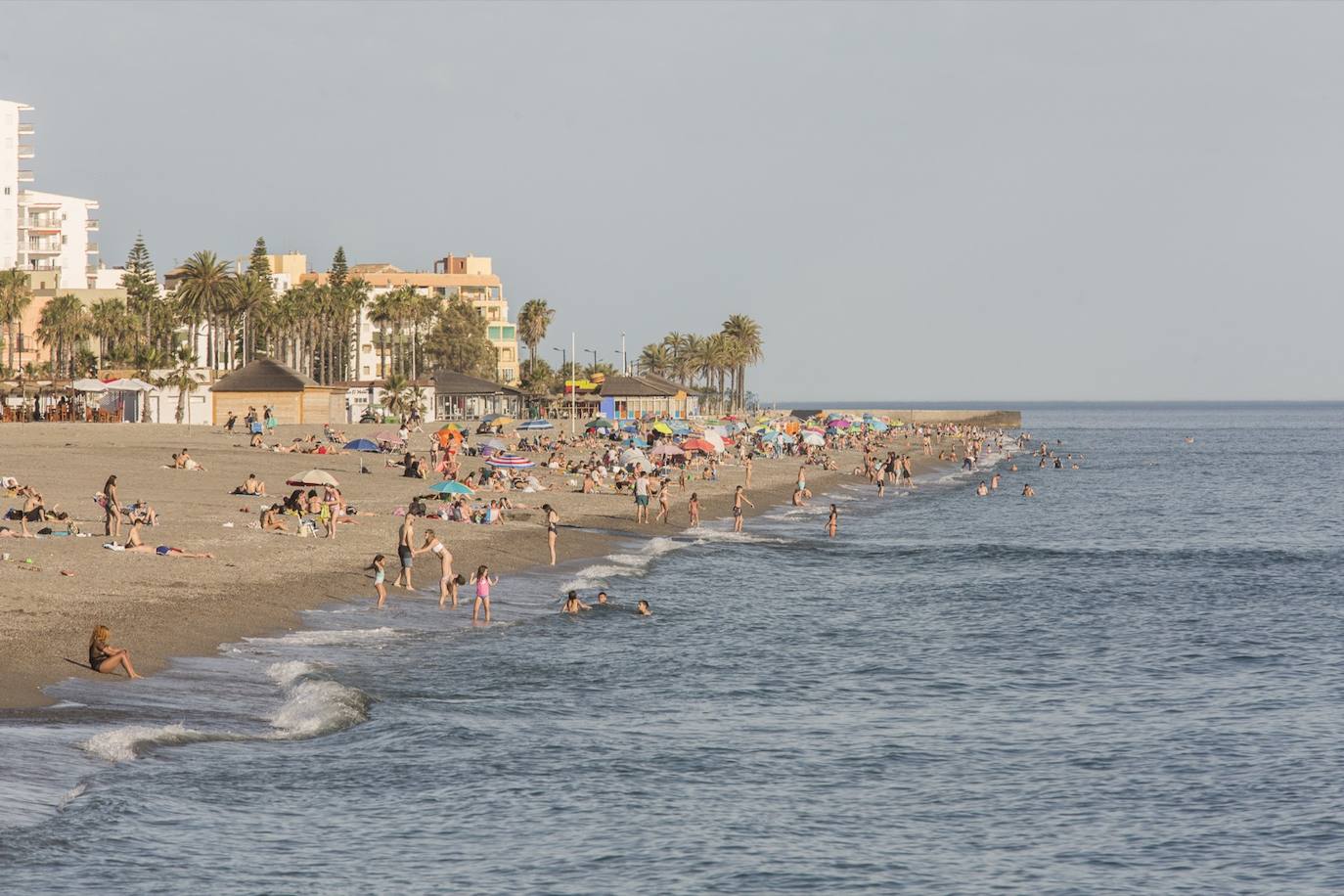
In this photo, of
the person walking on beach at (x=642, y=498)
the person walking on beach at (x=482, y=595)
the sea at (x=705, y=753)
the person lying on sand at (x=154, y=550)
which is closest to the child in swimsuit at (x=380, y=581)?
the sea at (x=705, y=753)

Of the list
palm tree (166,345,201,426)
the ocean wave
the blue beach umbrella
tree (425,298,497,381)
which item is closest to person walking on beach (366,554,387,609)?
the ocean wave

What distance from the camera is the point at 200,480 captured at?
53656 mm

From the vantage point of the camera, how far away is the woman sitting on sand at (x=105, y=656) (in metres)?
23.6

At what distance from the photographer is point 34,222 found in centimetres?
15062

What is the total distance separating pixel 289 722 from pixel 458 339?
129 metres

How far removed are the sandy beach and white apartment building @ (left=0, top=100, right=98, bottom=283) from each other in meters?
79.1

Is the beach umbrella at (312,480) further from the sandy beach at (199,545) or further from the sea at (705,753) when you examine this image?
the sea at (705,753)

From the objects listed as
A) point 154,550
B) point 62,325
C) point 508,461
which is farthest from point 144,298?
point 154,550

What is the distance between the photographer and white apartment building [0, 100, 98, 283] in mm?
144375

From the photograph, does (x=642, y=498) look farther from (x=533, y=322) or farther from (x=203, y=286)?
(x=533, y=322)

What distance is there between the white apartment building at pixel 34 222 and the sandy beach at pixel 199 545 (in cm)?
7911

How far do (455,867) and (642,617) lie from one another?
18.1 metres

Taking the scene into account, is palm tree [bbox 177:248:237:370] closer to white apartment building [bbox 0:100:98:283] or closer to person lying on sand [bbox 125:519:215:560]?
white apartment building [bbox 0:100:98:283]

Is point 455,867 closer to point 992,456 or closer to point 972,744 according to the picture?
point 972,744
